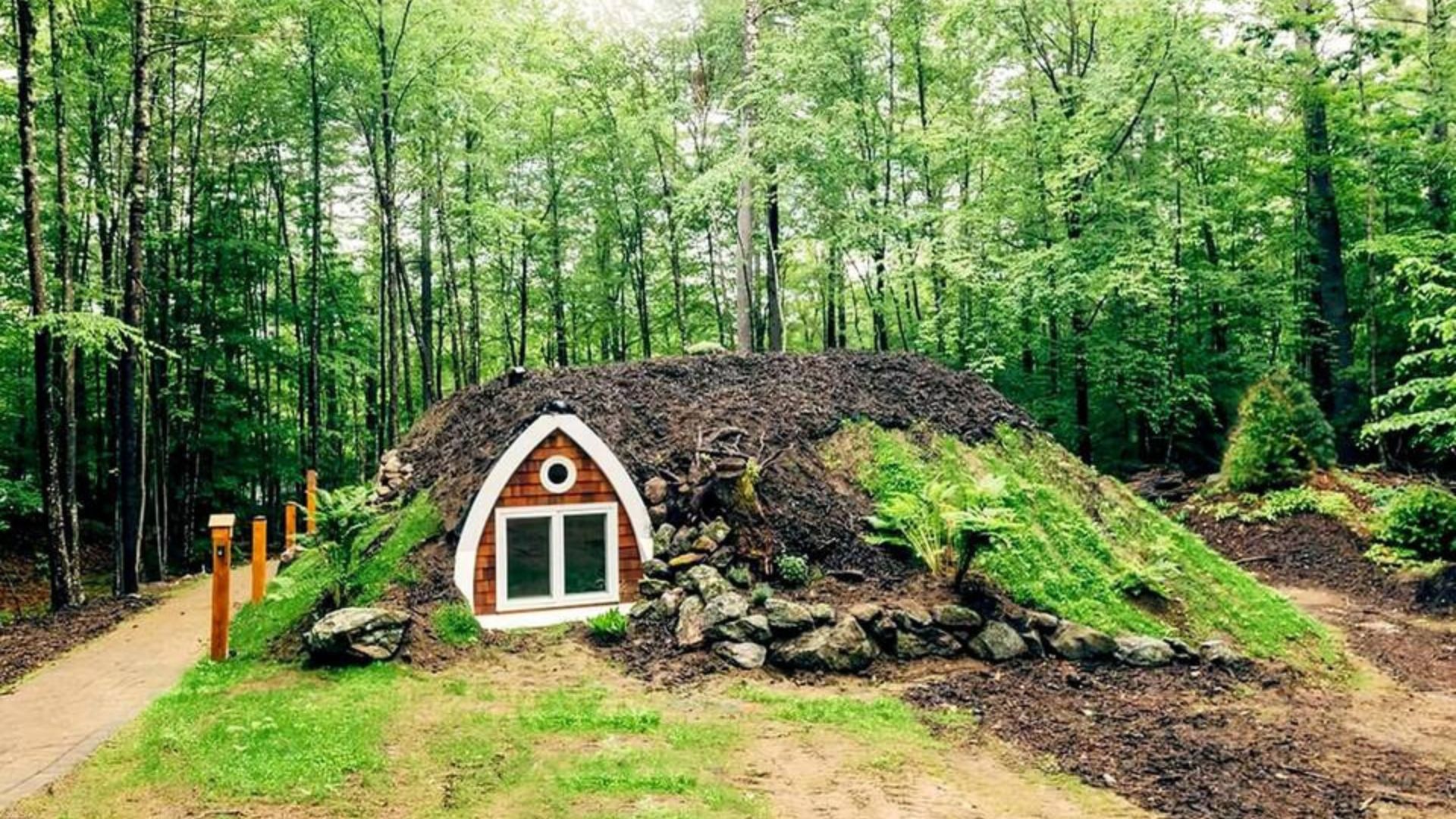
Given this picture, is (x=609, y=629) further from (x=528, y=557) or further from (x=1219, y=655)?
(x=1219, y=655)

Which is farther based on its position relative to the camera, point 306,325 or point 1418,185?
point 306,325

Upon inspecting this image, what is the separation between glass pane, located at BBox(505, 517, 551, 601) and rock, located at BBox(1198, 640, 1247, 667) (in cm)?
685

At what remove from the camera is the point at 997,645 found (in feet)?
24.7

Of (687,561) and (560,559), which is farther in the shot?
(560,559)

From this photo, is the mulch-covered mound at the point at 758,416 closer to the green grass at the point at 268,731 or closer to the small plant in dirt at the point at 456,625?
the small plant in dirt at the point at 456,625

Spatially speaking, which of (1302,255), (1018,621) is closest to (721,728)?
(1018,621)

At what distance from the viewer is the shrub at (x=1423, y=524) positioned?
10.4m

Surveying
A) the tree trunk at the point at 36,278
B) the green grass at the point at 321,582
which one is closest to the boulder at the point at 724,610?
the green grass at the point at 321,582

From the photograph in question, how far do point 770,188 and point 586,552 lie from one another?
30.6ft

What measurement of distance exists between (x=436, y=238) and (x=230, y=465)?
7419mm

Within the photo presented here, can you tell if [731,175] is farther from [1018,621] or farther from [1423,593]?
[1423,593]

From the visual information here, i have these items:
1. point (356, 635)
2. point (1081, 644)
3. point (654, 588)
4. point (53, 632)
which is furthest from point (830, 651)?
point (53, 632)

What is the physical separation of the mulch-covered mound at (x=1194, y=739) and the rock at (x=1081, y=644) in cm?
16

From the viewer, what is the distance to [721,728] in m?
6.08
